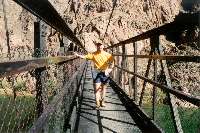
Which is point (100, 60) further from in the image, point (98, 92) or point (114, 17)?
point (114, 17)

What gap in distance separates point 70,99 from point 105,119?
3.90 feet

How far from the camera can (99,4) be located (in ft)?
152

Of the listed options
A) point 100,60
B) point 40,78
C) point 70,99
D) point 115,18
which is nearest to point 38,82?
point 40,78

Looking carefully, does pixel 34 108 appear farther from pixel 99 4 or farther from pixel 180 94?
pixel 99 4

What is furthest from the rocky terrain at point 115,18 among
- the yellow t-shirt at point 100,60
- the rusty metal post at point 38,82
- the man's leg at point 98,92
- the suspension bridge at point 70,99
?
the rusty metal post at point 38,82

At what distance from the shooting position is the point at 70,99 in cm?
591

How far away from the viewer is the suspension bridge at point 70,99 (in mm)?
1995

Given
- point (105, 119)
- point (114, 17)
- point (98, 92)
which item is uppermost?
point (114, 17)

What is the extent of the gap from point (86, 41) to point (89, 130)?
34.9m

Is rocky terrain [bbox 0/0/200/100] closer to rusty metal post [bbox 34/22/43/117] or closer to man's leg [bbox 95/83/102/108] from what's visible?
man's leg [bbox 95/83/102/108]

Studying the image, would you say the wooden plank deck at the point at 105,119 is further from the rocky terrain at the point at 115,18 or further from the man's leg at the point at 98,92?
the rocky terrain at the point at 115,18

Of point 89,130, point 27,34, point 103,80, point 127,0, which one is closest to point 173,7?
point 127,0

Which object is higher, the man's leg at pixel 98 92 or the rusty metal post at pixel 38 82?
the rusty metal post at pixel 38 82

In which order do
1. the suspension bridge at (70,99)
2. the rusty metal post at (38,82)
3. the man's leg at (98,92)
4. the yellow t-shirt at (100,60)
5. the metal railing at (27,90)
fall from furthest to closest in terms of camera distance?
1. the yellow t-shirt at (100,60)
2. the man's leg at (98,92)
3. the rusty metal post at (38,82)
4. the suspension bridge at (70,99)
5. the metal railing at (27,90)
